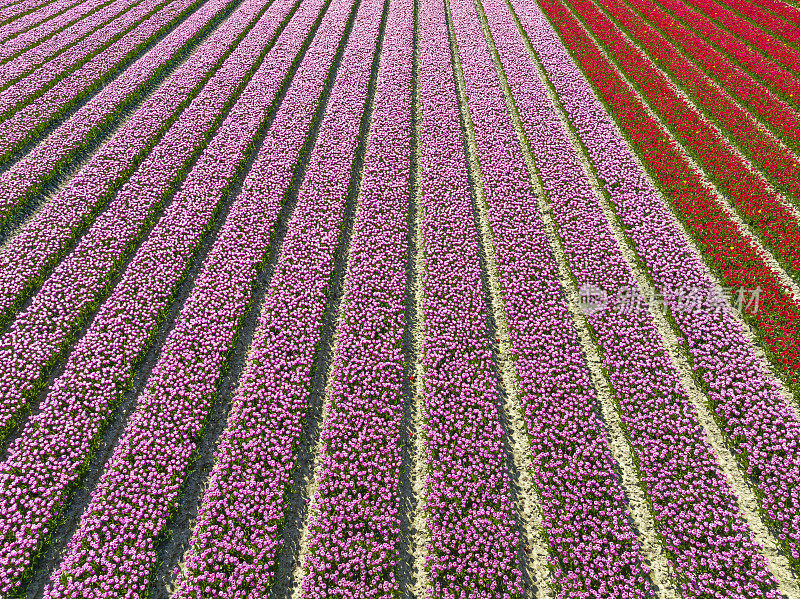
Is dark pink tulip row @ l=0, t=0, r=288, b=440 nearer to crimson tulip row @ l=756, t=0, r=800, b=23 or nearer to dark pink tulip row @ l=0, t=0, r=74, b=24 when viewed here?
dark pink tulip row @ l=0, t=0, r=74, b=24

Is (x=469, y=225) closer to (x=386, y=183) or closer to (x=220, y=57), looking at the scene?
(x=386, y=183)

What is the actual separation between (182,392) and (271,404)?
6.90ft

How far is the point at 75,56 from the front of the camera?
75.3 feet

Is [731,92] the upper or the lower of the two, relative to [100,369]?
upper

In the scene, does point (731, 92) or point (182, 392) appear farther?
point (731, 92)

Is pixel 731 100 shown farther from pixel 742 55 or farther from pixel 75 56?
pixel 75 56

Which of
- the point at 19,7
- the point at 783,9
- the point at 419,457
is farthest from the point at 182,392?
the point at 783,9

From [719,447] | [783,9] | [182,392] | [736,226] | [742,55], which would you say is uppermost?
[783,9]

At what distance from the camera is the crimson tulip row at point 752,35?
2327cm

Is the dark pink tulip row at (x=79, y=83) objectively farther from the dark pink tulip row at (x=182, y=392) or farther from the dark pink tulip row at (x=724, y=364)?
the dark pink tulip row at (x=724, y=364)

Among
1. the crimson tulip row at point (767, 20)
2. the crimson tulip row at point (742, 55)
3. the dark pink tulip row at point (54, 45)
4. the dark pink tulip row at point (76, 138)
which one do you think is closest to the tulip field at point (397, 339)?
the dark pink tulip row at point (76, 138)

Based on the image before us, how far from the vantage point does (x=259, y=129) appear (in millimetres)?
17891

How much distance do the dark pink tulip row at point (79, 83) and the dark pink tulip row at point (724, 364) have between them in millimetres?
21515

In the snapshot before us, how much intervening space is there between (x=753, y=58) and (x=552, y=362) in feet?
88.9
